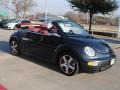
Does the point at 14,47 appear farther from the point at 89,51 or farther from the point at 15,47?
the point at 89,51

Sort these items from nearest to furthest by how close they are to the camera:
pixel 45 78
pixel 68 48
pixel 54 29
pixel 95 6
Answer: pixel 45 78, pixel 68 48, pixel 54 29, pixel 95 6

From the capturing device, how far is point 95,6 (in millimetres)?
28406

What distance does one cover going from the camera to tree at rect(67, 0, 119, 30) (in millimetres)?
28239

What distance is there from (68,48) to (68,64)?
1.42 feet

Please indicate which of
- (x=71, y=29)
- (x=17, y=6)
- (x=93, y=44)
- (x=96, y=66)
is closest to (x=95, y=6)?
(x=71, y=29)

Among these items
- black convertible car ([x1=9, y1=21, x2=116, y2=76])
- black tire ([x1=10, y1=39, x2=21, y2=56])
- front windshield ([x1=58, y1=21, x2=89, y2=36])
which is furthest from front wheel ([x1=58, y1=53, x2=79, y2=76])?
black tire ([x1=10, y1=39, x2=21, y2=56])

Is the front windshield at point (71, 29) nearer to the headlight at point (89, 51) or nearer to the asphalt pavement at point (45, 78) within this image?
the headlight at point (89, 51)

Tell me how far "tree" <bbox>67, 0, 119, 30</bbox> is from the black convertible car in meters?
20.9

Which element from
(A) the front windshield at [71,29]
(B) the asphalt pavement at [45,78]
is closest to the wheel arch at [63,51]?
(B) the asphalt pavement at [45,78]

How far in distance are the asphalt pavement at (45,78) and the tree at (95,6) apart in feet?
68.7

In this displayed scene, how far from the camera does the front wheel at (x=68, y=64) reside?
6.57 meters

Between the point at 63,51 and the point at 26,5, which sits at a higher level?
the point at 26,5

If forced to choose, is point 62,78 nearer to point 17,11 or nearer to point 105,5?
point 105,5

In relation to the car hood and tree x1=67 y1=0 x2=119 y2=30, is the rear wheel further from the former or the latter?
tree x1=67 y1=0 x2=119 y2=30
